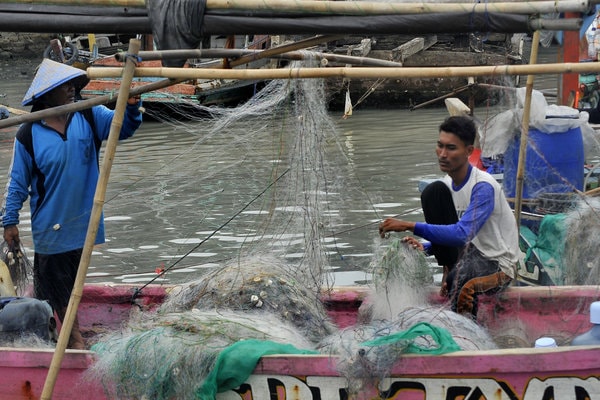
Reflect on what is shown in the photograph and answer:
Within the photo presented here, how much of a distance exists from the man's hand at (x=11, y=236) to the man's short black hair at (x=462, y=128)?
244cm

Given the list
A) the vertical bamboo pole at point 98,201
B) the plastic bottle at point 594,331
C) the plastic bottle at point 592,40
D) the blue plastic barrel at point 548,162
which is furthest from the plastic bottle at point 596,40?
the vertical bamboo pole at point 98,201

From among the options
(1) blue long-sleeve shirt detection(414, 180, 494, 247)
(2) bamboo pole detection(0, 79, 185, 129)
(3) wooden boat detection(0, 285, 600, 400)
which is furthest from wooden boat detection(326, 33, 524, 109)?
(2) bamboo pole detection(0, 79, 185, 129)

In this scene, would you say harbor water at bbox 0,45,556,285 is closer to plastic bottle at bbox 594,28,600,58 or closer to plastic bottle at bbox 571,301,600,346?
plastic bottle at bbox 571,301,600,346

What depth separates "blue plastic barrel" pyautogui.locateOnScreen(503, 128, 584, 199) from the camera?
6.91 m

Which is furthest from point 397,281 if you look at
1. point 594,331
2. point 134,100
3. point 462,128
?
point 134,100

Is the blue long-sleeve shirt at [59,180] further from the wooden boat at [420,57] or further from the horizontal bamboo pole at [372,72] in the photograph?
the wooden boat at [420,57]

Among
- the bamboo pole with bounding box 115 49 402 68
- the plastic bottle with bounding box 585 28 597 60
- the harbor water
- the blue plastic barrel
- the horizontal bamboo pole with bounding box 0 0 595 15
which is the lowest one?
the harbor water

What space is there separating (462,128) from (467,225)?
512mm

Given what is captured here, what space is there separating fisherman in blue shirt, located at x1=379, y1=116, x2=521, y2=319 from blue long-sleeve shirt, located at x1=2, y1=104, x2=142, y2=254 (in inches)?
65.6

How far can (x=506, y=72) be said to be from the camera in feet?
12.6

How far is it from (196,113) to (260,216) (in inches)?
41.6

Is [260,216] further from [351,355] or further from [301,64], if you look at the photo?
[351,355]

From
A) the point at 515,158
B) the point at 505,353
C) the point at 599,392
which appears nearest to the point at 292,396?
the point at 505,353

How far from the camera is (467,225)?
472 cm
